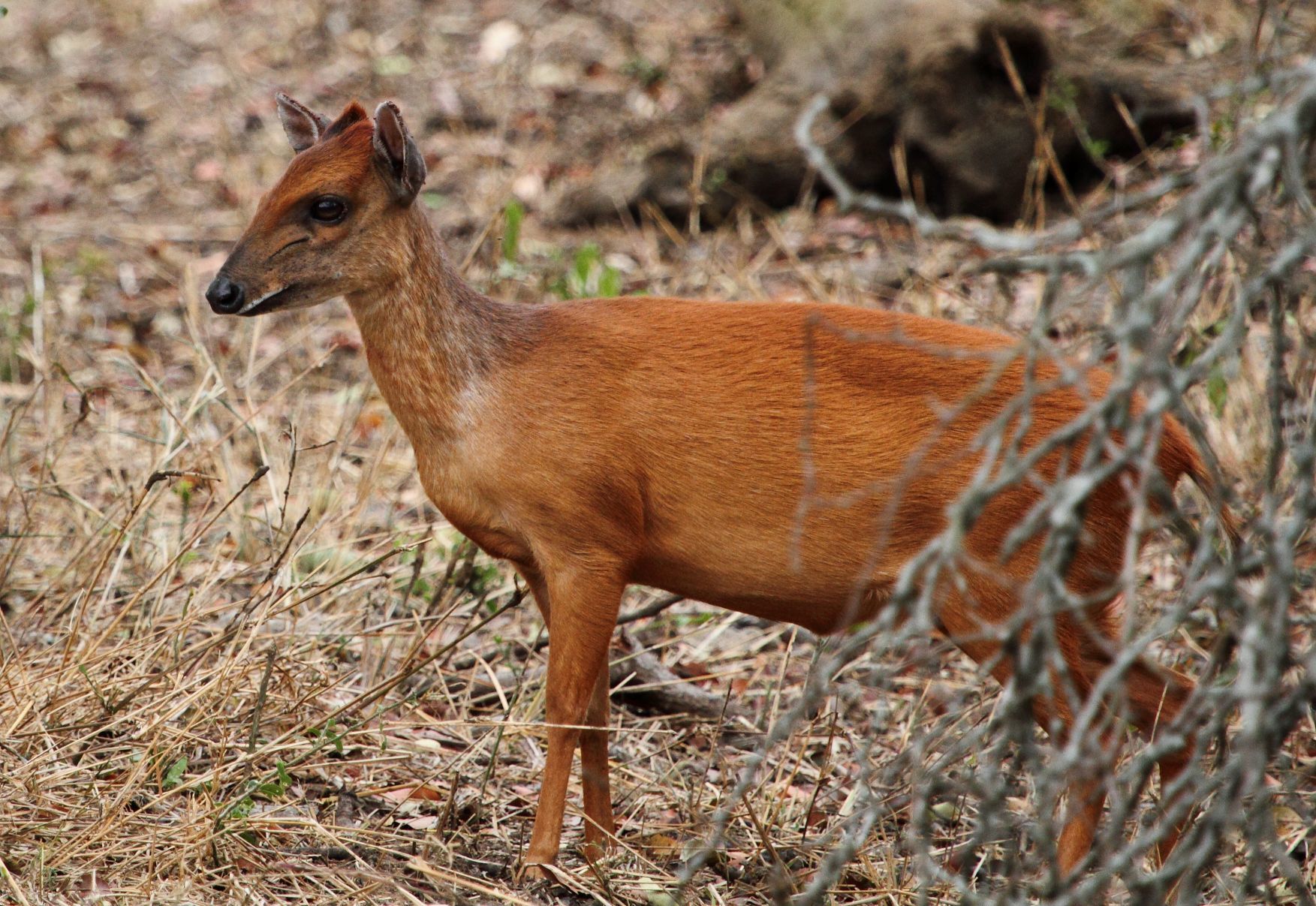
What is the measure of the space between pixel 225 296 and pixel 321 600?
67.7 inches

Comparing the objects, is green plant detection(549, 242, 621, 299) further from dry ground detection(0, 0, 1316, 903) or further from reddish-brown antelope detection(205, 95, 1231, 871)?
reddish-brown antelope detection(205, 95, 1231, 871)

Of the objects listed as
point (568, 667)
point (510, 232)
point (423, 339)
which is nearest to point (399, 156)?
point (423, 339)

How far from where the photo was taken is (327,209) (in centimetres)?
408

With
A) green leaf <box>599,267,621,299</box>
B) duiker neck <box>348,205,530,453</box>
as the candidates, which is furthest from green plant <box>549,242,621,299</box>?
duiker neck <box>348,205,530,453</box>

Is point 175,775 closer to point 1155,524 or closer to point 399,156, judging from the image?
point 399,156

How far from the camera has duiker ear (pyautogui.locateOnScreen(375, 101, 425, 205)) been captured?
402 centimetres

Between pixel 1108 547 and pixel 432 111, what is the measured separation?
8.27 meters

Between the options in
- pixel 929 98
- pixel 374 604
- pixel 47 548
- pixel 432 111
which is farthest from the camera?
pixel 432 111

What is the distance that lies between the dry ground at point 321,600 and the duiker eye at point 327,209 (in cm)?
71

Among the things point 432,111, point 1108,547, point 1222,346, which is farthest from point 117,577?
point 432,111

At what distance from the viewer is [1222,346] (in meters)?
2.28

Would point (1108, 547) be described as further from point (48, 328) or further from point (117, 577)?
point (48, 328)

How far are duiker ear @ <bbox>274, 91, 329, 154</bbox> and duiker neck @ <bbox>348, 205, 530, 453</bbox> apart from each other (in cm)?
50

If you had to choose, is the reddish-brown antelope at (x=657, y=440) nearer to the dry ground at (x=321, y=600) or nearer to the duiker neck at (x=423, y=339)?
the duiker neck at (x=423, y=339)
